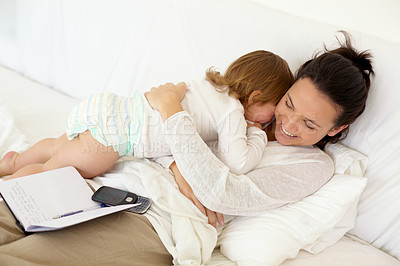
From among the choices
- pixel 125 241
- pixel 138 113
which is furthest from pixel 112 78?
pixel 125 241

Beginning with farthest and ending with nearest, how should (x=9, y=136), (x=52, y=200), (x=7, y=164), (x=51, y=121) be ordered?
1. (x=51, y=121)
2. (x=9, y=136)
3. (x=7, y=164)
4. (x=52, y=200)

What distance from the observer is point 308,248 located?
1140mm

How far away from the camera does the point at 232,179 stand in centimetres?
111

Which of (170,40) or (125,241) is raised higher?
(170,40)

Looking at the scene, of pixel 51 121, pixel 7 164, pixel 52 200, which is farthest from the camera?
pixel 51 121

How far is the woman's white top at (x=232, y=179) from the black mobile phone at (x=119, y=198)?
6.3 inches

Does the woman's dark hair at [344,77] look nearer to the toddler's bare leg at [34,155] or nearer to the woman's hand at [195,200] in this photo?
the woman's hand at [195,200]

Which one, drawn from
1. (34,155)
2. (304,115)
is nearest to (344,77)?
(304,115)

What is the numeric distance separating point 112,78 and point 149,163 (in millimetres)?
646

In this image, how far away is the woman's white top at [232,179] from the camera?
1.08 m

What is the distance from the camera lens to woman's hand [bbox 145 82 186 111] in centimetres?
118

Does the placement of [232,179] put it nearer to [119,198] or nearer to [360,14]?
[119,198]

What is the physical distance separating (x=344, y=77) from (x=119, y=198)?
30.4 inches

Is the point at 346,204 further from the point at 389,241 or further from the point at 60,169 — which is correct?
the point at 60,169
